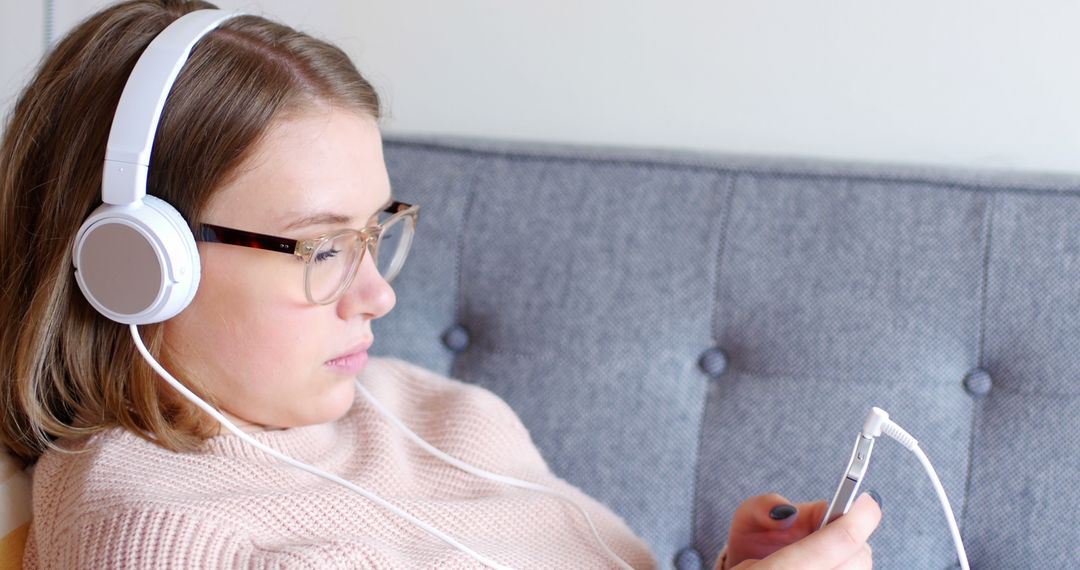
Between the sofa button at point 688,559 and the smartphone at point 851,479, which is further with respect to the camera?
the sofa button at point 688,559

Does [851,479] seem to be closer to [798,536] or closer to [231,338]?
[798,536]

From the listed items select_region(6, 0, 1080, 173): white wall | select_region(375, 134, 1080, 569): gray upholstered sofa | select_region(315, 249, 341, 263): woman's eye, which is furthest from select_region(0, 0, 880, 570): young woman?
select_region(6, 0, 1080, 173): white wall

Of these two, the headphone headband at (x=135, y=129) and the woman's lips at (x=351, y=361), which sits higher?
the headphone headband at (x=135, y=129)

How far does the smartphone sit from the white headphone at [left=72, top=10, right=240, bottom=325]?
1.95 ft

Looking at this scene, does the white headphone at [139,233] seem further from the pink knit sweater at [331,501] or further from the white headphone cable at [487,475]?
the white headphone cable at [487,475]

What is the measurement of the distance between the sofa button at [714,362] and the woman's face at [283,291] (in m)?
0.43

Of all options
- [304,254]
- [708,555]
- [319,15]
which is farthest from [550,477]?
[319,15]

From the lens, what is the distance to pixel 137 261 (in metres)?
0.86

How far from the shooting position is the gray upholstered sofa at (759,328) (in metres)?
1.11

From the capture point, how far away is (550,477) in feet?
3.87

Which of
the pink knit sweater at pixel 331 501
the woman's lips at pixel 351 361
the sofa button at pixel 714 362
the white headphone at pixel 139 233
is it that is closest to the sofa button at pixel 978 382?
the sofa button at pixel 714 362

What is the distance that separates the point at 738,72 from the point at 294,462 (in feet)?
2.65

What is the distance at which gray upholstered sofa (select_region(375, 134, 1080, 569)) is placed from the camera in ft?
3.65

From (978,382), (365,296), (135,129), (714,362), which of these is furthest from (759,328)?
(135,129)
